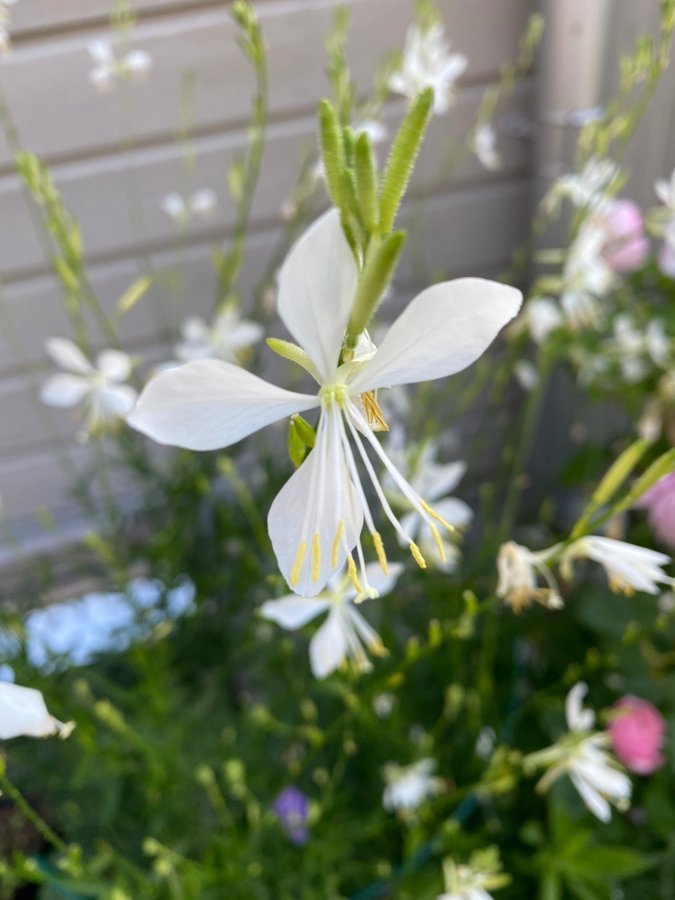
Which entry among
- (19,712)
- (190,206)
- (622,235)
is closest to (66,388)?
(190,206)

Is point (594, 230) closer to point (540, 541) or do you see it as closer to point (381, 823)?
point (540, 541)

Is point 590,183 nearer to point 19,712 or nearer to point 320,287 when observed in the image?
point 320,287

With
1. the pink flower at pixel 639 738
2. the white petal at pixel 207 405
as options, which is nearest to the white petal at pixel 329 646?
the white petal at pixel 207 405

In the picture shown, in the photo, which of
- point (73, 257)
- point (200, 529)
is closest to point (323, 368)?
point (73, 257)

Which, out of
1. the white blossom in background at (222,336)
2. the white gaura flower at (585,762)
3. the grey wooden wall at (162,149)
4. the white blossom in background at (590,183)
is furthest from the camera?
the grey wooden wall at (162,149)

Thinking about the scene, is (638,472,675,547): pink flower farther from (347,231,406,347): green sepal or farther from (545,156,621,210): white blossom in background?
(347,231,406,347): green sepal

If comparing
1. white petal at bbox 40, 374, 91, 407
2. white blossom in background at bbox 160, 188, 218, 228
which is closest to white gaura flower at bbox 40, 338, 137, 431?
white petal at bbox 40, 374, 91, 407

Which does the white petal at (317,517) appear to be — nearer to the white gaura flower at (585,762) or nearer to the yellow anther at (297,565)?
the yellow anther at (297,565)
